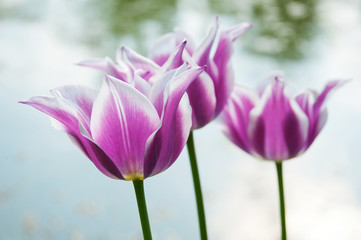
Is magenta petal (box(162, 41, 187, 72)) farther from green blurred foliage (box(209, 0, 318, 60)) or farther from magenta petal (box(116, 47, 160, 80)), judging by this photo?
green blurred foliage (box(209, 0, 318, 60))

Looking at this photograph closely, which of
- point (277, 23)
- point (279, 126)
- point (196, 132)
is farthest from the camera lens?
point (277, 23)

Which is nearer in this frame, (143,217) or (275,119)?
(143,217)

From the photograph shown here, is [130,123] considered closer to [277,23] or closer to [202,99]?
[202,99]

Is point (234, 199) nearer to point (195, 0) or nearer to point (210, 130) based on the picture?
point (210, 130)

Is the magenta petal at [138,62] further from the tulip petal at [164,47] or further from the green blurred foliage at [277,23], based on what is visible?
the green blurred foliage at [277,23]

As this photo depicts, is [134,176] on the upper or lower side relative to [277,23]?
lower

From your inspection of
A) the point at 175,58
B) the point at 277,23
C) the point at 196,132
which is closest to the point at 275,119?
the point at 175,58

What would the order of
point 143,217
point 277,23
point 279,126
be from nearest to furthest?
point 143,217
point 279,126
point 277,23

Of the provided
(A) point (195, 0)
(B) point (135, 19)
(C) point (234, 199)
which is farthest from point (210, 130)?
(A) point (195, 0)

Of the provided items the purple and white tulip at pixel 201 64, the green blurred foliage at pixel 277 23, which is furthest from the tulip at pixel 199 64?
the green blurred foliage at pixel 277 23
